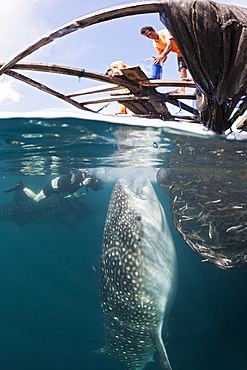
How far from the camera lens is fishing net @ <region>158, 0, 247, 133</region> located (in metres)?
2.64

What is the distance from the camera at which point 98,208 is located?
17.0m

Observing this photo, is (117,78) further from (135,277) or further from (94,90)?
(135,277)

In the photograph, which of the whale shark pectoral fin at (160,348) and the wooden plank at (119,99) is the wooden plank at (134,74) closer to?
the wooden plank at (119,99)

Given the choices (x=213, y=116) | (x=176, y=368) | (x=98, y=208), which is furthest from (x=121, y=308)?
(x=98, y=208)

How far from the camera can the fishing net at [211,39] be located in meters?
2.64

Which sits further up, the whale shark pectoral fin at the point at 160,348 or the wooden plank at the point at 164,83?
the wooden plank at the point at 164,83

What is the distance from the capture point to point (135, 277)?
489 centimetres

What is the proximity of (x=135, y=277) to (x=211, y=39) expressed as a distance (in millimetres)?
4902

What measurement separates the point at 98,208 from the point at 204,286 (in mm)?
9543

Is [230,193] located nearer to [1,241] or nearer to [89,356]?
[89,356]

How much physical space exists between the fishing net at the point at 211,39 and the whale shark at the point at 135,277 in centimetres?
348

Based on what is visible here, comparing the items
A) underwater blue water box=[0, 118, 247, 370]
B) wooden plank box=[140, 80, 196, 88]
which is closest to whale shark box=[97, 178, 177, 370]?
underwater blue water box=[0, 118, 247, 370]

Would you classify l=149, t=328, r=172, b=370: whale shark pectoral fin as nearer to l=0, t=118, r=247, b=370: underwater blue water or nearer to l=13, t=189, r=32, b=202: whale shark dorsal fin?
l=0, t=118, r=247, b=370: underwater blue water

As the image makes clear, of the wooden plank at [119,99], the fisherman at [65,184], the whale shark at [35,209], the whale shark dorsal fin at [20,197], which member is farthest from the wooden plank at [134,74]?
the whale shark dorsal fin at [20,197]
